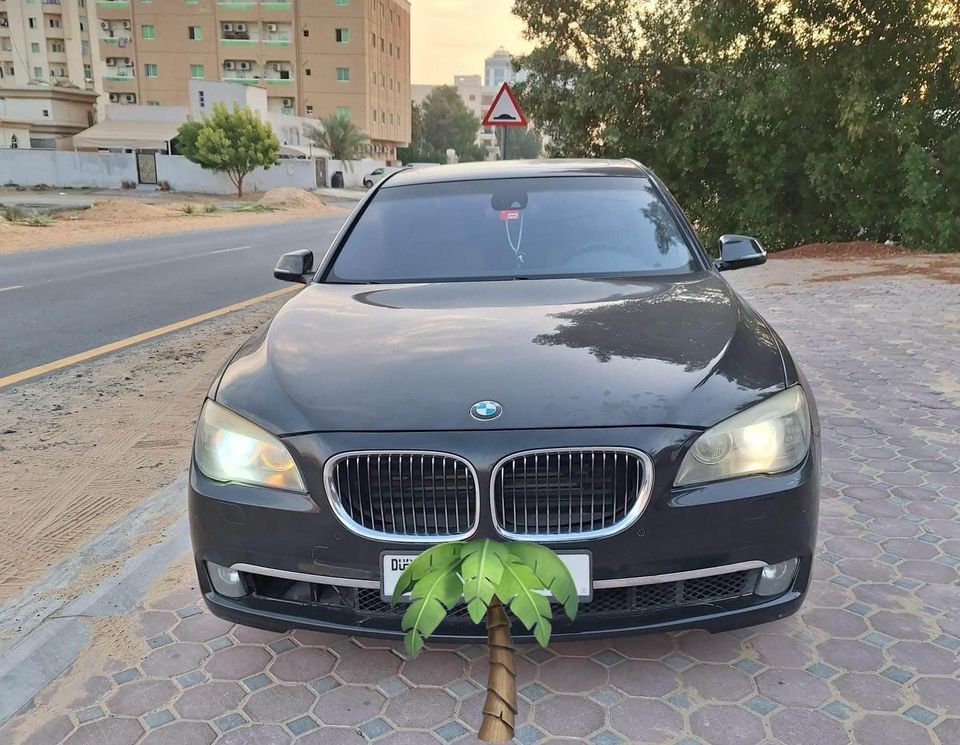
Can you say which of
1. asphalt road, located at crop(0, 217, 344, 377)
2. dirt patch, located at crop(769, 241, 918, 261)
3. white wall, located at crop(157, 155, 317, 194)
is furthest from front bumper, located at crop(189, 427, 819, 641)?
white wall, located at crop(157, 155, 317, 194)

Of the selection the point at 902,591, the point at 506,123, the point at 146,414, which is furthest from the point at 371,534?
the point at 506,123

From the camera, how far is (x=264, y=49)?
75125 mm

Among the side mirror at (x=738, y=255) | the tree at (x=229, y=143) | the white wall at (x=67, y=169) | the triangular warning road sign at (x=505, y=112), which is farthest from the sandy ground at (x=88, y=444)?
the white wall at (x=67, y=169)

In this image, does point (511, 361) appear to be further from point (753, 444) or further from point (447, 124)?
point (447, 124)

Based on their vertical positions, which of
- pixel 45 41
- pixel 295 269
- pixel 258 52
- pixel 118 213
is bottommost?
pixel 118 213

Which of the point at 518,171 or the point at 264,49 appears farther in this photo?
the point at 264,49

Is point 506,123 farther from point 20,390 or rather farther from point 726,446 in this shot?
point 726,446

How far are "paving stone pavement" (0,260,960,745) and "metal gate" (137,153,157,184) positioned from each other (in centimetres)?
5343

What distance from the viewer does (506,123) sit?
10.8 metres

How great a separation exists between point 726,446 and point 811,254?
13916mm

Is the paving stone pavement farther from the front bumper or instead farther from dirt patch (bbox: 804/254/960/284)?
dirt patch (bbox: 804/254/960/284)

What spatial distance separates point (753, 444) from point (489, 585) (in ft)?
2.82

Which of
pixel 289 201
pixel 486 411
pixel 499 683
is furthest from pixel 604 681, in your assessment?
pixel 289 201

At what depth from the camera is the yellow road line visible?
6703 mm
